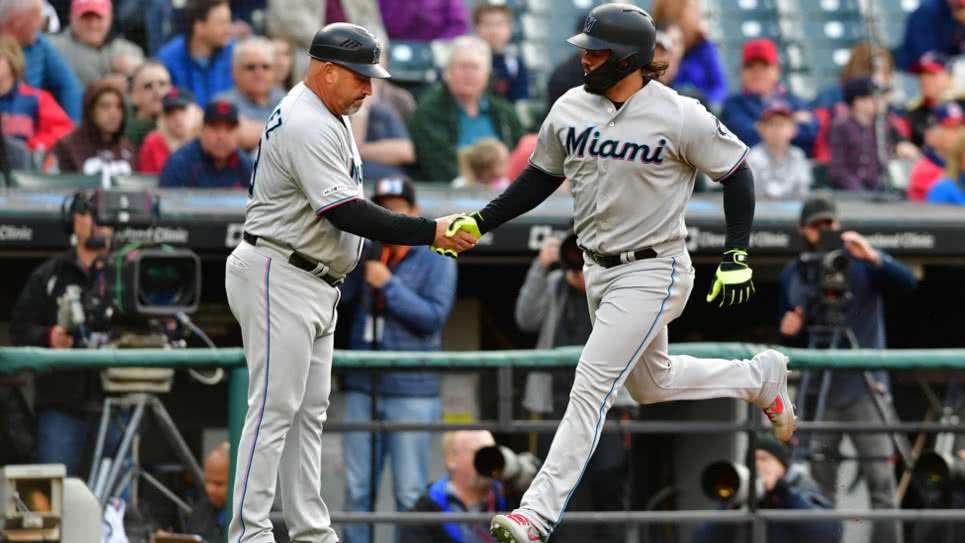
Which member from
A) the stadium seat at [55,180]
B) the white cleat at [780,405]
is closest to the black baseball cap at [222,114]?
the stadium seat at [55,180]

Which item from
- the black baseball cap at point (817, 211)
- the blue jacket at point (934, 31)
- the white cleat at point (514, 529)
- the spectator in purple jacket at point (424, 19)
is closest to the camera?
the white cleat at point (514, 529)

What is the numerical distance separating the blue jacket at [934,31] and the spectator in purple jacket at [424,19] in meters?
3.17

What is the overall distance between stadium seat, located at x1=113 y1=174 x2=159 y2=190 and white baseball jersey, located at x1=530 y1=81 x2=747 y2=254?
371cm

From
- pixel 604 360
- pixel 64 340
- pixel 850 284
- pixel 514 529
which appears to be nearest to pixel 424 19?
pixel 850 284

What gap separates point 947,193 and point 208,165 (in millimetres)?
3867

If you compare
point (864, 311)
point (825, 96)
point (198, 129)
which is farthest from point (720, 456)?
point (825, 96)

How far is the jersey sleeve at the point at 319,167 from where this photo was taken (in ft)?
16.7

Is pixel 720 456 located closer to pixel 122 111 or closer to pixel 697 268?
pixel 697 268

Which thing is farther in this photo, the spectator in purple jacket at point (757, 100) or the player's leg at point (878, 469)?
the spectator in purple jacket at point (757, 100)

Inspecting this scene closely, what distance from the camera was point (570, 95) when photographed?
544cm

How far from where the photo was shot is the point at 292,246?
5.22 metres

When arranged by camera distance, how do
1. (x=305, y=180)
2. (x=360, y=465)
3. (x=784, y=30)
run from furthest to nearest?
(x=784, y=30), (x=360, y=465), (x=305, y=180)

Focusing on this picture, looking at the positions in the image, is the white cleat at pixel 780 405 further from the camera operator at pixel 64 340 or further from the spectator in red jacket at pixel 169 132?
the spectator in red jacket at pixel 169 132

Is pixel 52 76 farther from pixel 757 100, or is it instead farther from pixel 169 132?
pixel 757 100
